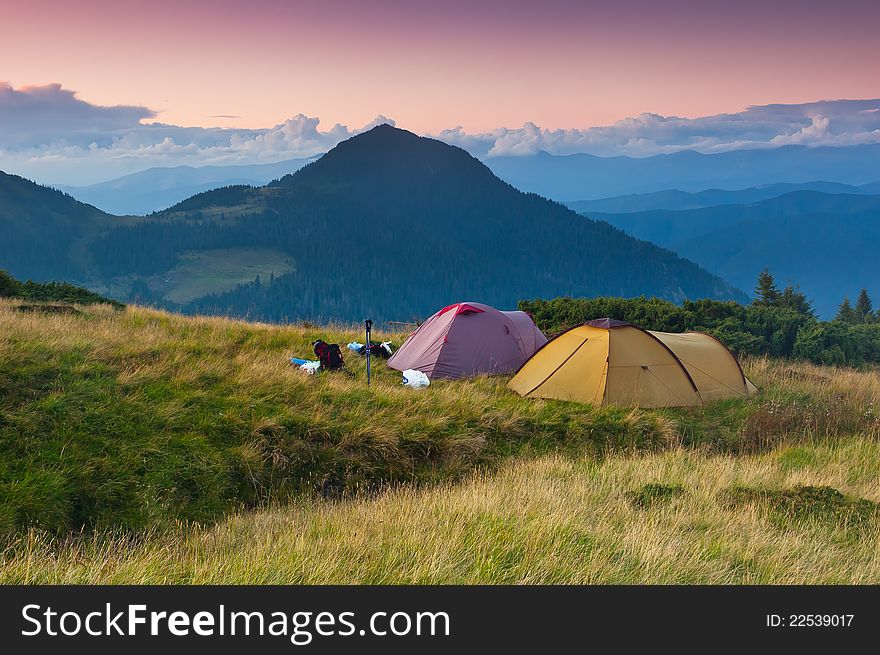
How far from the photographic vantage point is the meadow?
224 inches

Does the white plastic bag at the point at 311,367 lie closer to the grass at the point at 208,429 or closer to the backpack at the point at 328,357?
the backpack at the point at 328,357

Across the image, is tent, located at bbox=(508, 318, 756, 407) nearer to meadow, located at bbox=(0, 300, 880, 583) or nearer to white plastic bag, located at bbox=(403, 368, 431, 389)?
meadow, located at bbox=(0, 300, 880, 583)

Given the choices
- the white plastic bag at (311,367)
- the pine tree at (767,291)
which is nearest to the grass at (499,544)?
the white plastic bag at (311,367)

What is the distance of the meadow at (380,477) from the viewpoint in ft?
18.7

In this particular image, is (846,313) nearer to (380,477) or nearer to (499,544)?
(380,477)

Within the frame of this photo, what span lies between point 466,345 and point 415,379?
7.59 ft

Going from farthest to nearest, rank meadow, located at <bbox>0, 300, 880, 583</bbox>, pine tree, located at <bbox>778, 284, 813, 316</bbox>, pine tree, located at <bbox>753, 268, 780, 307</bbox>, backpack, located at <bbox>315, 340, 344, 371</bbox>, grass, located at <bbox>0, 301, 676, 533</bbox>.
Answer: pine tree, located at <bbox>753, 268, 780, 307</bbox>, pine tree, located at <bbox>778, 284, 813, 316</bbox>, backpack, located at <bbox>315, 340, 344, 371</bbox>, grass, located at <bbox>0, 301, 676, 533</bbox>, meadow, located at <bbox>0, 300, 880, 583</bbox>

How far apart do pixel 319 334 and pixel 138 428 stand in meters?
9.10

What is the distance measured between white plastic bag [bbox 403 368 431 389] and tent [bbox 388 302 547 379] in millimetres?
920

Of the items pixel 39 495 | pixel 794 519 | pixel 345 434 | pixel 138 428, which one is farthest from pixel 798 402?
pixel 39 495

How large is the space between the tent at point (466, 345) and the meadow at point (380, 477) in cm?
95

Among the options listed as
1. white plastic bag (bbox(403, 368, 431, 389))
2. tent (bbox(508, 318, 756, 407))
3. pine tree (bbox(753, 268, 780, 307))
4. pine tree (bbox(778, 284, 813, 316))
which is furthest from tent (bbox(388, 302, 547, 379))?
A: pine tree (bbox(778, 284, 813, 316))

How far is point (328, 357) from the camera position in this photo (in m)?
14.8


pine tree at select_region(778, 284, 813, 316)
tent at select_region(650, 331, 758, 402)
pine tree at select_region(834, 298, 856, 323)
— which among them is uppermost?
tent at select_region(650, 331, 758, 402)
